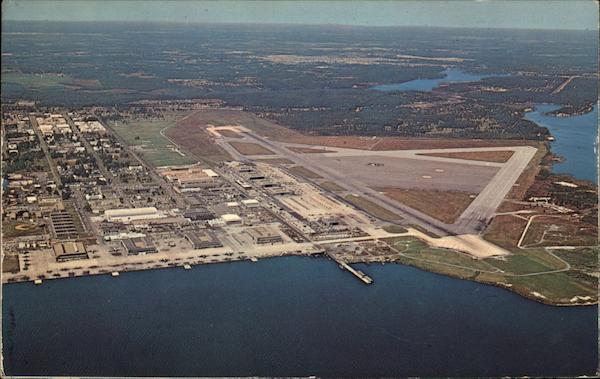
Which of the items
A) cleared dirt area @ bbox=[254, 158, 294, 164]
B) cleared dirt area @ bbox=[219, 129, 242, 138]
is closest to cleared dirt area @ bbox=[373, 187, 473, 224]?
cleared dirt area @ bbox=[254, 158, 294, 164]

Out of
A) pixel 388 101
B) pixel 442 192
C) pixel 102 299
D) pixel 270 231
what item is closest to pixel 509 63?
pixel 388 101

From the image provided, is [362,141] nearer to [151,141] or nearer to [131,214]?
[151,141]

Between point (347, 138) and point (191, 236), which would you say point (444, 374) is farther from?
point (347, 138)

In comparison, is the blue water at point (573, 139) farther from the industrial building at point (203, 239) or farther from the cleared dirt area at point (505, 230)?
the industrial building at point (203, 239)

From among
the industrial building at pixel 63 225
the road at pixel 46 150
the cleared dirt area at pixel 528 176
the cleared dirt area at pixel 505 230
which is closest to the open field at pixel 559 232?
the cleared dirt area at pixel 505 230

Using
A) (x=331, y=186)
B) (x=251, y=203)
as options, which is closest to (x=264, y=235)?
(x=251, y=203)

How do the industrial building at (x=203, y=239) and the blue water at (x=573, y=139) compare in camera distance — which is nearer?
the industrial building at (x=203, y=239)
